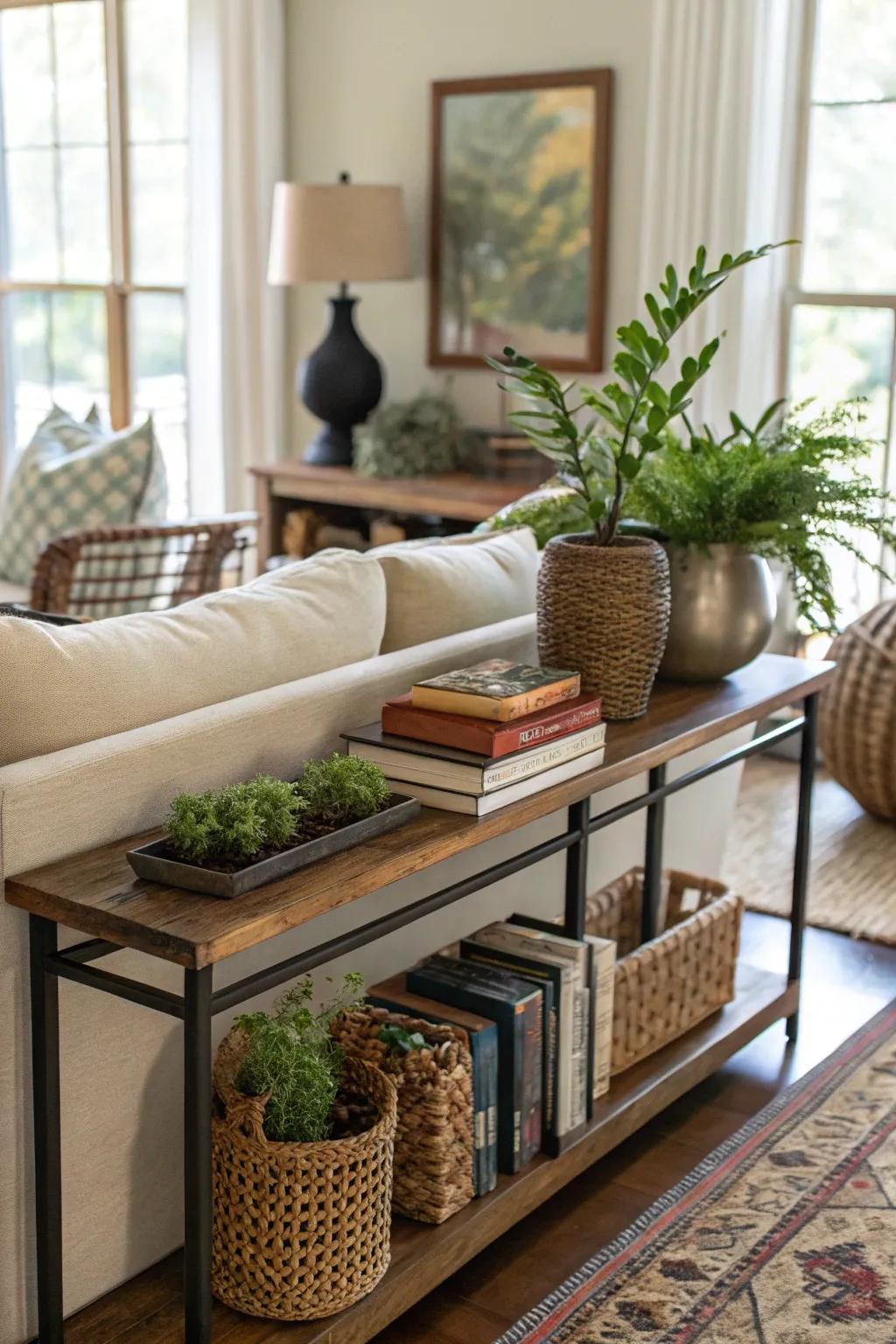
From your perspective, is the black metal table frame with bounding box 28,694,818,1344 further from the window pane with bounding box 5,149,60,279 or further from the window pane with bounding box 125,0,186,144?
the window pane with bounding box 5,149,60,279

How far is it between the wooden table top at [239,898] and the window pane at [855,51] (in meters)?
2.95

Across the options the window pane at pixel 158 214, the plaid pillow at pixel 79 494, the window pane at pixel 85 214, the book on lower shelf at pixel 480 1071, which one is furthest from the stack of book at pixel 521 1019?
the window pane at pixel 85 214

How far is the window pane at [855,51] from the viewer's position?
432 centimetres

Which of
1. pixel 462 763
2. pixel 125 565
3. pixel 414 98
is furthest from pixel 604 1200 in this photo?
pixel 414 98

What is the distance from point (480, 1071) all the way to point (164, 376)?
450 cm

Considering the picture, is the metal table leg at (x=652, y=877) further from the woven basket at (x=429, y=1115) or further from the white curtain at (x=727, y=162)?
the white curtain at (x=727, y=162)

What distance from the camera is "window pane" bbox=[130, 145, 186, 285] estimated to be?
5809 millimetres

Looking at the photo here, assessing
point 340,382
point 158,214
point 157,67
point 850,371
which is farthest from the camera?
point 158,214

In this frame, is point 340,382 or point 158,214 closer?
point 340,382

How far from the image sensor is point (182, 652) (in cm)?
206

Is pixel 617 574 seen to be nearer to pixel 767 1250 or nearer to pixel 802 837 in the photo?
pixel 802 837

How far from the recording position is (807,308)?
459 centimetres

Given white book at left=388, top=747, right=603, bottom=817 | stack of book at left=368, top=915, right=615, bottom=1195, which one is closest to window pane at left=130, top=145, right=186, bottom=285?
stack of book at left=368, top=915, right=615, bottom=1195

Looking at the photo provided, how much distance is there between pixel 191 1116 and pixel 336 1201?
29 cm
